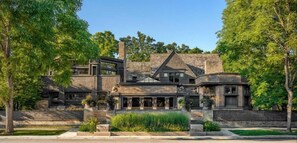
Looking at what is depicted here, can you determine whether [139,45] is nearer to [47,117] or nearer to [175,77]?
[175,77]

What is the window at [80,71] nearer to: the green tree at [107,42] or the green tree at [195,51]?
the green tree at [107,42]

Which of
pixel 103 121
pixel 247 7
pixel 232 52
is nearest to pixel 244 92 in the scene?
pixel 232 52

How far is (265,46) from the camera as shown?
111 feet

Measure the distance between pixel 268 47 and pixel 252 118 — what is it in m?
9.09

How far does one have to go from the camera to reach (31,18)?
26.0 meters

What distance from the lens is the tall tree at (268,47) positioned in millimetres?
30833

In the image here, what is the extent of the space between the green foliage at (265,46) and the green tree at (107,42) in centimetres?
4644

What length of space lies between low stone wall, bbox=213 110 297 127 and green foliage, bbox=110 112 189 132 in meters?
9.72

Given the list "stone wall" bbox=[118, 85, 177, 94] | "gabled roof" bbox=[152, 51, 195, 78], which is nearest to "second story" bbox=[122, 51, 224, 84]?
"gabled roof" bbox=[152, 51, 195, 78]

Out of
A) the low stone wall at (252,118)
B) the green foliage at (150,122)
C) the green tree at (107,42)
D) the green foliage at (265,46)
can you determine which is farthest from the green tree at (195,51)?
the green foliage at (150,122)

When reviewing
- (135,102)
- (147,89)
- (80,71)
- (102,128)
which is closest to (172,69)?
(147,89)

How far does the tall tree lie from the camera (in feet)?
101

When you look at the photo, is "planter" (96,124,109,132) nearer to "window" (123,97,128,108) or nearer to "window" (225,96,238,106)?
"window" (123,97,128,108)

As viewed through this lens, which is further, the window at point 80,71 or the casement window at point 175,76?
the casement window at point 175,76
